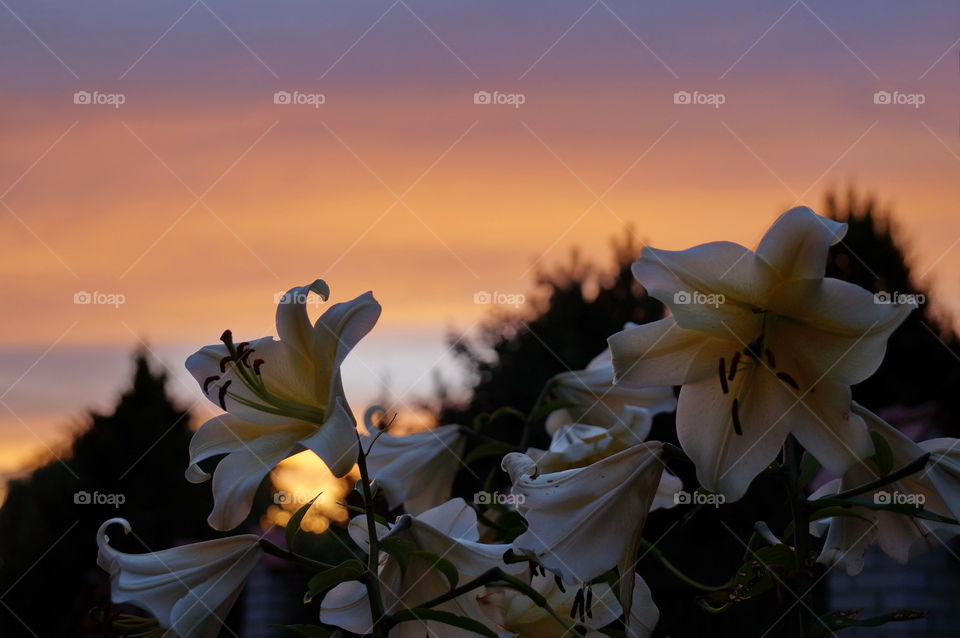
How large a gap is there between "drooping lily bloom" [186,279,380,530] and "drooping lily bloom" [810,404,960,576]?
18.7 inches

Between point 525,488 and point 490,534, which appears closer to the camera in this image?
point 525,488

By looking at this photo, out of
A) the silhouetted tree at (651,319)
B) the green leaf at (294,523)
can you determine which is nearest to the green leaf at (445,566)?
the green leaf at (294,523)

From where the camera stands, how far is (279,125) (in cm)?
249

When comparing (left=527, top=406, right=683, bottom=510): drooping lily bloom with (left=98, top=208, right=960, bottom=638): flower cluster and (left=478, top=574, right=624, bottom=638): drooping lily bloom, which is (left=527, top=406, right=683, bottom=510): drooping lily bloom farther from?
(left=478, top=574, right=624, bottom=638): drooping lily bloom

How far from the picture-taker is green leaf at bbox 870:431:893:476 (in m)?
0.89

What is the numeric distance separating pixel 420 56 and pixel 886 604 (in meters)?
4.48

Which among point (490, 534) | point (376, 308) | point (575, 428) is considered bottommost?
point (490, 534)

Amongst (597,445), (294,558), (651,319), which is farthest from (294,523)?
(651,319)

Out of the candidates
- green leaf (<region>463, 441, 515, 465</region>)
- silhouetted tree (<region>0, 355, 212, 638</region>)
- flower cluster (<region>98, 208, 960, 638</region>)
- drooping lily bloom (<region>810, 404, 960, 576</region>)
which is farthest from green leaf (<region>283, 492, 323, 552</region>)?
silhouetted tree (<region>0, 355, 212, 638</region>)

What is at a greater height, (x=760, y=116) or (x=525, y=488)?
(x=760, y=116)

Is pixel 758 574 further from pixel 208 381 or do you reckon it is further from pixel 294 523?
pixel 208 381

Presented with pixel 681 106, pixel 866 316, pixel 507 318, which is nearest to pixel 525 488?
pixel 866 316

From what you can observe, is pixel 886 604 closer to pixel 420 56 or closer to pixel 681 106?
pixel 681 106

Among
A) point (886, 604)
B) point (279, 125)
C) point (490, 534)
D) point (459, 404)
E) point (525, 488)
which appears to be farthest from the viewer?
point (459, 404)
